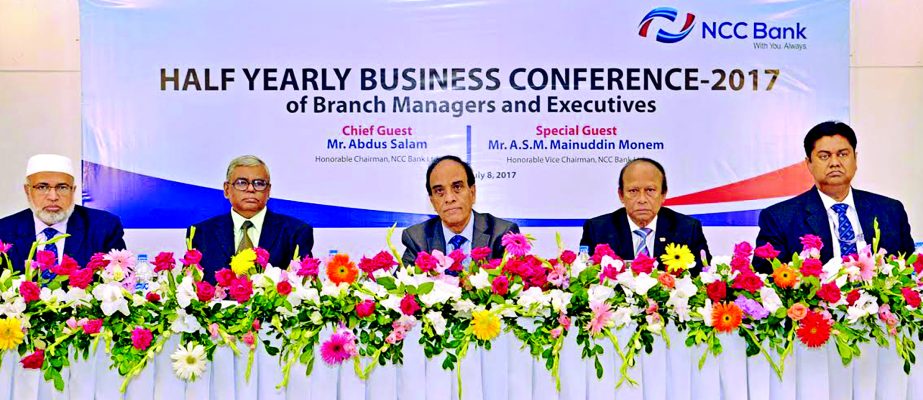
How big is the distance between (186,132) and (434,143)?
1.22 m

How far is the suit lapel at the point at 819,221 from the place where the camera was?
4.15 m

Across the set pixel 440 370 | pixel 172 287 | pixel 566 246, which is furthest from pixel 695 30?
pixel 172 287

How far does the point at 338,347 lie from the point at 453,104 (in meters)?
2.48

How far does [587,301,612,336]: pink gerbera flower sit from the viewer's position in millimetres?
2113

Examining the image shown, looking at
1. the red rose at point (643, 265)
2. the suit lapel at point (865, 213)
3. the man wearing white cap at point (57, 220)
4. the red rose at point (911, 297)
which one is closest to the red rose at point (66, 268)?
the red rose at point (643, 265)

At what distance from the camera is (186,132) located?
436 centimetres

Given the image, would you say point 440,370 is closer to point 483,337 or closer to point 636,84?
point 483,337

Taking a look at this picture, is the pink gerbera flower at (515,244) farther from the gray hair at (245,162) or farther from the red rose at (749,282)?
the gray hair at (245,162)

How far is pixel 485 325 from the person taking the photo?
81.7 inches

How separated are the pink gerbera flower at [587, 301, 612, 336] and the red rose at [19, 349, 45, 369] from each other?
1299 mm

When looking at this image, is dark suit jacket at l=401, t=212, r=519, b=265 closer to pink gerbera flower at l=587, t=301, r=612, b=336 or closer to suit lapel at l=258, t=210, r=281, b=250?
suit lapel at l=258, t=210, r=281, b=250

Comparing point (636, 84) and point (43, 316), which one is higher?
point (636, 84)

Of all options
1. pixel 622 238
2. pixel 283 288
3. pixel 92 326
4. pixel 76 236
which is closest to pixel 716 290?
pixel 283 288

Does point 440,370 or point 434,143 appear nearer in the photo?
point 440,370
